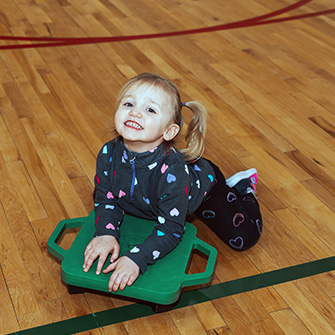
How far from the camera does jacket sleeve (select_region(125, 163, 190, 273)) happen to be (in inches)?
48.9

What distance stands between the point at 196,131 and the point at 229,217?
27cm

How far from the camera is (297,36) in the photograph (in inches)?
111

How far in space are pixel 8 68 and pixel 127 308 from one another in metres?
1.46

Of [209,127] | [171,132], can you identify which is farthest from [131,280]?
[209,127]

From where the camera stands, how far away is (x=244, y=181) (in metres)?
1.62

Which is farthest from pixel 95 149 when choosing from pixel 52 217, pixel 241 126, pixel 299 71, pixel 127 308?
pixel 299 71

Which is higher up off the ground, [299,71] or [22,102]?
[299,71]

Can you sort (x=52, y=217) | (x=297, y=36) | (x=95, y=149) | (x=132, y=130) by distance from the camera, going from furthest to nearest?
(x=297, y=36) → (x=95, y=149) → (x=52, y=217) → (x=132, y=130)

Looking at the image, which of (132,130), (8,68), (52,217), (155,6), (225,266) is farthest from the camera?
(155,6)

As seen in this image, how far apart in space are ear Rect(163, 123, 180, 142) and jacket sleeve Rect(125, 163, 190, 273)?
0.22 feet

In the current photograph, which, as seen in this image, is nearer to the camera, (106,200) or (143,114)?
(143,114)

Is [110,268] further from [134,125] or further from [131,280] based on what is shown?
[134,125]

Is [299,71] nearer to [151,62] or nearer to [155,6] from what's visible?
[151,62]

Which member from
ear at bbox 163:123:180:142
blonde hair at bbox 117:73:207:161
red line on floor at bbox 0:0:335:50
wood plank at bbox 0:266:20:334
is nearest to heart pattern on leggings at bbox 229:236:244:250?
blonde hair at bbox 117:73:207:161
